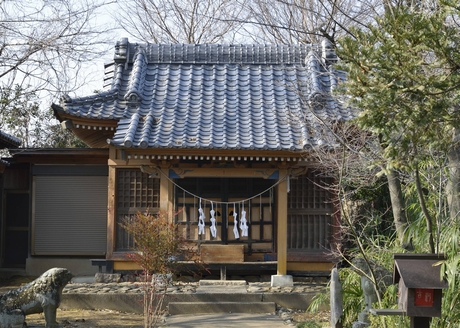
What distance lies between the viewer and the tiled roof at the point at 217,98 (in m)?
13.1

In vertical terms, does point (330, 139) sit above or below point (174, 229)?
above

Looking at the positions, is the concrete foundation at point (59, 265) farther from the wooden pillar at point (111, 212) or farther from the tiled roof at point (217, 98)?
the tiled roof at point (217, 98)

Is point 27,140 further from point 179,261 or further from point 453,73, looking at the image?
point 453,73

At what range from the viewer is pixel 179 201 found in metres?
14.1

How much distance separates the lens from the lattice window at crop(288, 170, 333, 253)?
45.7ft

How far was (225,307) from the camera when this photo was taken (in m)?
11.9

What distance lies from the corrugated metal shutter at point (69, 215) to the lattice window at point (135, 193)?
2028 millimetres

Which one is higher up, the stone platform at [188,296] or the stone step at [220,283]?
the stone step at [220,283]

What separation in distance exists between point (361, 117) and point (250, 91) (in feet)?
29.6

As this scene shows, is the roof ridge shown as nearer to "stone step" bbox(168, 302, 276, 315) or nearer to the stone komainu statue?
"stone step" bbox(168, 302, 276, 315)

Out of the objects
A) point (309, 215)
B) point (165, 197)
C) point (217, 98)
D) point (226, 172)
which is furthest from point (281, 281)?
point (217, 98)

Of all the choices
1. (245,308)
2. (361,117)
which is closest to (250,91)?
(245,308)

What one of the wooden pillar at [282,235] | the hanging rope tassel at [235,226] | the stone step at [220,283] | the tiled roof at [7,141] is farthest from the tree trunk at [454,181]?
the tiled roof at [7,141]

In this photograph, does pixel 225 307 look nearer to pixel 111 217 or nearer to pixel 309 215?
pixel 309 215
